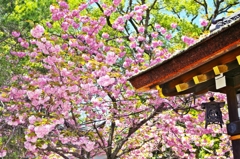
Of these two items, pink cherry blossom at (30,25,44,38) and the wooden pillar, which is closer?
the wooden pillar

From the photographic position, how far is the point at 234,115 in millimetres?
4078

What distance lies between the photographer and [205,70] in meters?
3.79

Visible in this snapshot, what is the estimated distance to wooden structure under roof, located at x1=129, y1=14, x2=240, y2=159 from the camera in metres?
3.22

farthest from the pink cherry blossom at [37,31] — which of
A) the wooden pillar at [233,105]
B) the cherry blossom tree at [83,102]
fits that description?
the wooden pillar at [233,105]

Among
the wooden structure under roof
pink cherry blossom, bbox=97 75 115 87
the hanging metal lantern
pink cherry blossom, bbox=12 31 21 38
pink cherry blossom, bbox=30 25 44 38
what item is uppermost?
pink cherry blossom, bbox=12 31 21 38

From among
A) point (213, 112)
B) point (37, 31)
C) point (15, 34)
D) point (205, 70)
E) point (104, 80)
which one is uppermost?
point (15, 34)

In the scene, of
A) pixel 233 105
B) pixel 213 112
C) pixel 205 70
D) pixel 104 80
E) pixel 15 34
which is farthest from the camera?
pixel 15 34

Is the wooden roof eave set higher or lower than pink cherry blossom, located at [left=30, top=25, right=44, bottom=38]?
lower

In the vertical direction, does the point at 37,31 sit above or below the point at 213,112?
above

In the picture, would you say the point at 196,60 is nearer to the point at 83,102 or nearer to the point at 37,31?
the point at 37,31

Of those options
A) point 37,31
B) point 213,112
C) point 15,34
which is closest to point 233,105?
point 213,112

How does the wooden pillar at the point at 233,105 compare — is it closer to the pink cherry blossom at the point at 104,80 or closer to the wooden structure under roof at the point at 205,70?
the wooden structure under roof at the point at 205,70

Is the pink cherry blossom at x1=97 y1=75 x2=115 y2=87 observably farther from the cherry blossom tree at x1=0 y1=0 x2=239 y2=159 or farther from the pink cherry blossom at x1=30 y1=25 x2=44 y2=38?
the pink cherry blossom at x1=30 y1=25 x2=44 y2=38

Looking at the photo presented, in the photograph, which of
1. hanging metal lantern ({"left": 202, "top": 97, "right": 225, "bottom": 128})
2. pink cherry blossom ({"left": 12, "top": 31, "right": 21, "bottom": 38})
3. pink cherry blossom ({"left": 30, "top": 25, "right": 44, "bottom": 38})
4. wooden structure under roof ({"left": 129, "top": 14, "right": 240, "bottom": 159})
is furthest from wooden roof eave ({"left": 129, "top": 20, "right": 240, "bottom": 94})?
pink cherry blossom ({"left": 12, "top": 31, "right": 21, "bottom": 38})
